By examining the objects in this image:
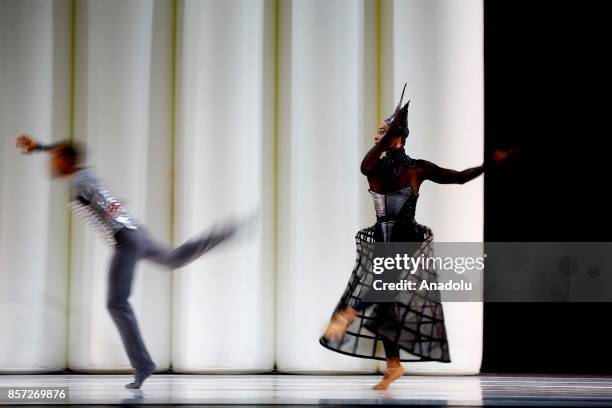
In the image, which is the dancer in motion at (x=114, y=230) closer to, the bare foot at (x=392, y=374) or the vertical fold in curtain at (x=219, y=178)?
the vertical fold in curtain at (x=219, y=178)

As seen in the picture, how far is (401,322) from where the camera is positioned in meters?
3.80

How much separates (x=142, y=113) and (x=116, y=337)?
1313mm

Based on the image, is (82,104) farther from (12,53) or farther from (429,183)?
(429,183)

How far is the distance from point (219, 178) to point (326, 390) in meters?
1.40

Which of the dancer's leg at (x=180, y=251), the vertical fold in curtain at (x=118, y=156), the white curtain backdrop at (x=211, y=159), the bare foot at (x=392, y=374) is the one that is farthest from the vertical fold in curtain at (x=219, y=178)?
the bare foot at (x=392, y=374)

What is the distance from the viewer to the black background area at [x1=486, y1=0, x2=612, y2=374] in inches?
191

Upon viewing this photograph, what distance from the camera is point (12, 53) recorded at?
15.2ft

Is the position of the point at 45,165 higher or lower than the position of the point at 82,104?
lower

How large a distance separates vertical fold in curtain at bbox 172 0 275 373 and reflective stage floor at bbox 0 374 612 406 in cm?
21

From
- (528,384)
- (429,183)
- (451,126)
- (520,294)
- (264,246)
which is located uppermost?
(451,126)

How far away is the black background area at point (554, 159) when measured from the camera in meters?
4.86

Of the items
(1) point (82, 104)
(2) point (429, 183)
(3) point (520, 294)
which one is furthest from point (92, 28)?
(3) point (520, 294)

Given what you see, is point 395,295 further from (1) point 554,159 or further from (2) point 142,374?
(1) point 554,159

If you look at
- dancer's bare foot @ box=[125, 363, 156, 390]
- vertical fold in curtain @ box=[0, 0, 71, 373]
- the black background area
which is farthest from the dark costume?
vertical fold in curtain @ box=[0, 0, 71, 373]
